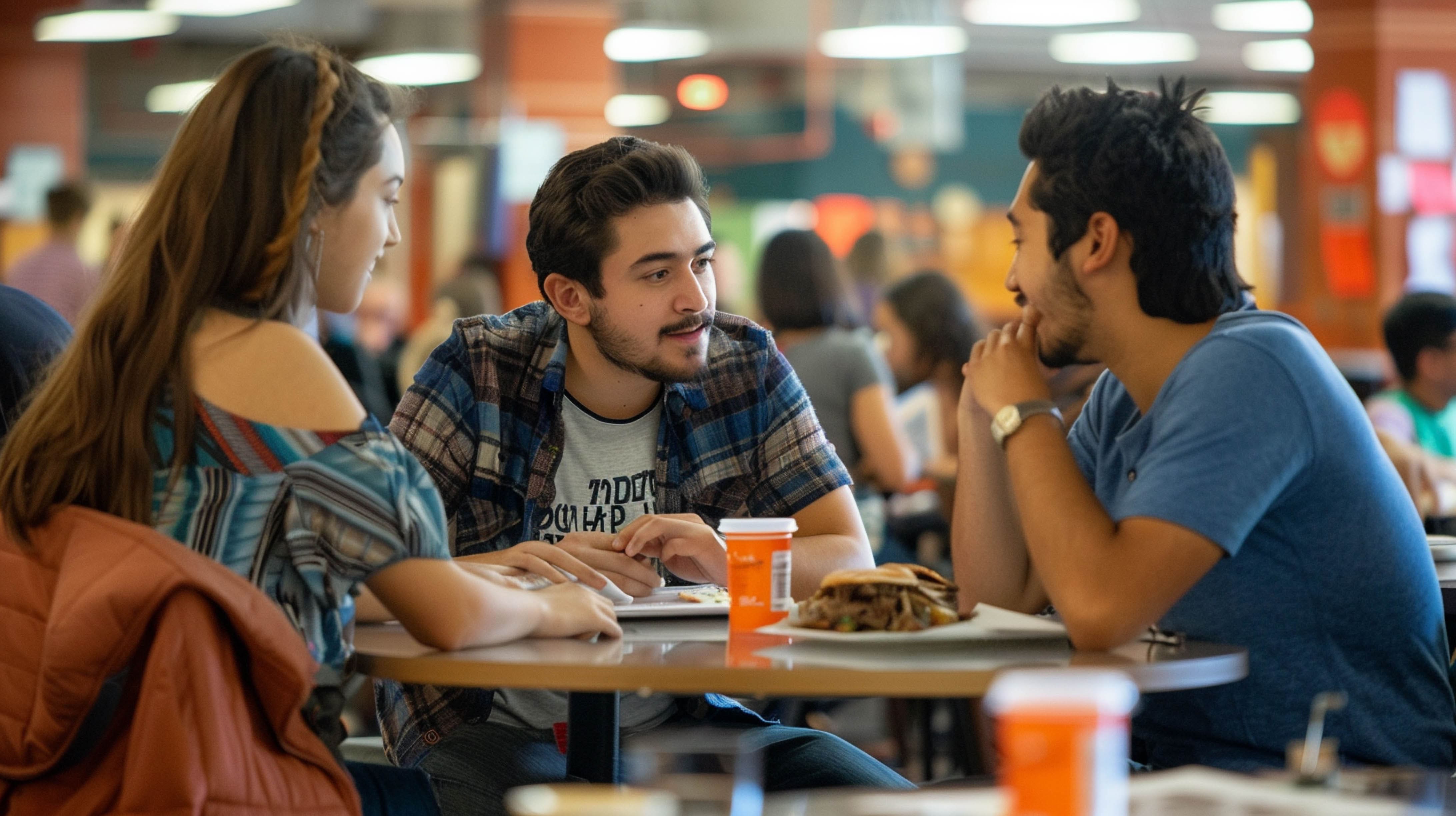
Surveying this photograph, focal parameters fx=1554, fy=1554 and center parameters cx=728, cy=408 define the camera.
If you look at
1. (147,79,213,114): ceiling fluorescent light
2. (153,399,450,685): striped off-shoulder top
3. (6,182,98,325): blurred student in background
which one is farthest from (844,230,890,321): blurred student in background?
(147,79,213,114): ceiling fluorescent light

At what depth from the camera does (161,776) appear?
4.33 feet

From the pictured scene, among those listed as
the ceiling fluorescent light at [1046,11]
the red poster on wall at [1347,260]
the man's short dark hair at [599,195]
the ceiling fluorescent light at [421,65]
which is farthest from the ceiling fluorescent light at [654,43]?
the man's short dark hair at [599,195]

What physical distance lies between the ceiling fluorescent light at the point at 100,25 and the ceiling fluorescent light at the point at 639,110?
4576mm

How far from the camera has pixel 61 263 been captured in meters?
7.71

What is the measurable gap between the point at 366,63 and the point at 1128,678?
12.7 metres

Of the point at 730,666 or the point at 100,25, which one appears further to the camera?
the point at 100,25

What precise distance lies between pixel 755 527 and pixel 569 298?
811 mm

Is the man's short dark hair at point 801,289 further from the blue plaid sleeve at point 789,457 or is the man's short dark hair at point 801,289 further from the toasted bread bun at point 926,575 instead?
the toasted bread bun at point 926,575

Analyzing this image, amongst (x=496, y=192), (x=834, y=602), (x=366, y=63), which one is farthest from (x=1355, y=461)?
(x=366, y=63)

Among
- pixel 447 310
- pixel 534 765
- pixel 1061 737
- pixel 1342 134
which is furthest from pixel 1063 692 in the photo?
pixel 1342 134

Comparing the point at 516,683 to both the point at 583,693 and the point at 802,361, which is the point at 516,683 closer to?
the point at 583,693

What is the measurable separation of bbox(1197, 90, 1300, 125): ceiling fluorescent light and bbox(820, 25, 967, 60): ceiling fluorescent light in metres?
6.31

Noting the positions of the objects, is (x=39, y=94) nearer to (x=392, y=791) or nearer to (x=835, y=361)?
(x=835, y=361)

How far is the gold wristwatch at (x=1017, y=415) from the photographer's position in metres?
1.72
